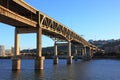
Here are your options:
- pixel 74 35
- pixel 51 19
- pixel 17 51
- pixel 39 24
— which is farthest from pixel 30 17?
pixel 74 35

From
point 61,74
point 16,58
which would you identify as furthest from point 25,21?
point 61,74

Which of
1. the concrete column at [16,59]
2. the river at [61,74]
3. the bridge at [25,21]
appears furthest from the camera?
the concrete column at [16,59]

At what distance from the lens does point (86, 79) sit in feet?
215

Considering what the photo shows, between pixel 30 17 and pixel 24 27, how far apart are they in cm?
439

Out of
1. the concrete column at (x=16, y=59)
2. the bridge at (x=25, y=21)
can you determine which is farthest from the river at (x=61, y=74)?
the bridge at (x=25, y=21)

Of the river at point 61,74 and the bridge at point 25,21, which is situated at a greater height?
the bridge at point 25,21

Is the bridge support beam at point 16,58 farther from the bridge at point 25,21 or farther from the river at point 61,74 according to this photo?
the river at point 61,74

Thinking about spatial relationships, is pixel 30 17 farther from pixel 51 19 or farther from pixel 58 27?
Result: pixel 58 27

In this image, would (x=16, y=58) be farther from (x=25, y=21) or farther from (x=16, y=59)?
(x=25, y=21)

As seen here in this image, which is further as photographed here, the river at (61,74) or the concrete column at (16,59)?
the concrete column at (16,59)

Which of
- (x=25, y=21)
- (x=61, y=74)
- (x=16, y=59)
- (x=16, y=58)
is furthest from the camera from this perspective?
(x=16, y=58)

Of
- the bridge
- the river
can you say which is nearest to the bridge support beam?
the bridge

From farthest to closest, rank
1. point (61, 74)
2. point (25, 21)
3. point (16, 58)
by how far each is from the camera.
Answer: point (16, 58), point (25, 21), point (61, 74)

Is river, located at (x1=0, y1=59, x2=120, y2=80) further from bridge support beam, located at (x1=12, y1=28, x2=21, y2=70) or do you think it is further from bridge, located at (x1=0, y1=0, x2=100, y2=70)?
bridge, located at (x1=0, y1=0, x2=100, y2=70)
